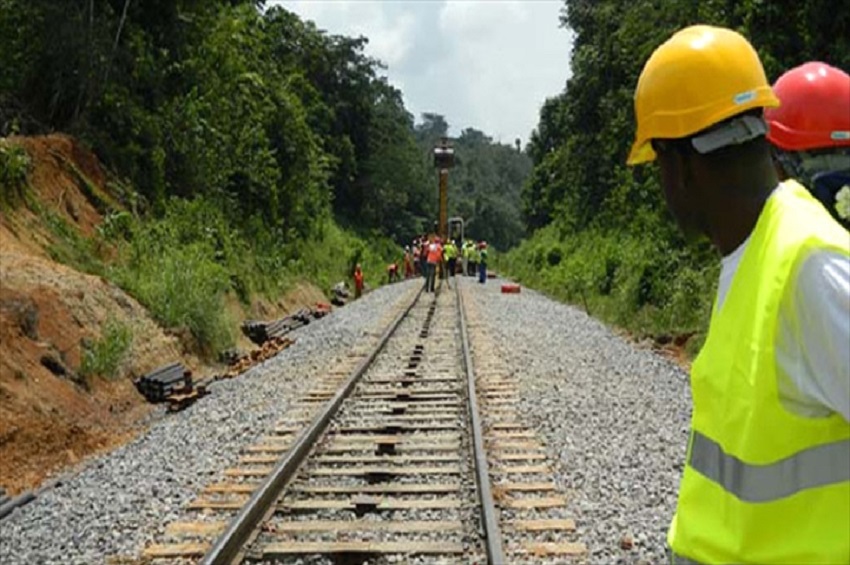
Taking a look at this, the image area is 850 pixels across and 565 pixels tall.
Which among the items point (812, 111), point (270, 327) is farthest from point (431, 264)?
point (812, 111)

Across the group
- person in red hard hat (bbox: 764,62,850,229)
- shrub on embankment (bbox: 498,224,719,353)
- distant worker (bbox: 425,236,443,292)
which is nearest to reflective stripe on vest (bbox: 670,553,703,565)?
person in red hard hat (bbox: 764,62,850,229)

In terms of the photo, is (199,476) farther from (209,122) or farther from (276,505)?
(209,122)

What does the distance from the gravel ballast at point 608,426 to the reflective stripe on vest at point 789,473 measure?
150 inches

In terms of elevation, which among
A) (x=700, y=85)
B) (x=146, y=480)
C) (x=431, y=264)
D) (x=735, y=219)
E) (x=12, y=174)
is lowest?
(x=146, y=480)

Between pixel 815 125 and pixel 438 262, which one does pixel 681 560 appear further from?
pixel 438 262

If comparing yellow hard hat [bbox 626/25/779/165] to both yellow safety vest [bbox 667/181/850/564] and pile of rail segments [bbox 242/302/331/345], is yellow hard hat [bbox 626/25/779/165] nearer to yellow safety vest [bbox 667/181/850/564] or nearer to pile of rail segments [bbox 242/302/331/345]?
yellow safety vest [bbox 667/181/850/564]

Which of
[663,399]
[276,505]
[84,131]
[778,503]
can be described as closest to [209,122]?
[84,131]

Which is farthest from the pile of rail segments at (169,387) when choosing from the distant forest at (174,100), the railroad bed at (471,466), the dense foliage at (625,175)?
the distant forest at (174,100)

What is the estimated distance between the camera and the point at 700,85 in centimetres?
164

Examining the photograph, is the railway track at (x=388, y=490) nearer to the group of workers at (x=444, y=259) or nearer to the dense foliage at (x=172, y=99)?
the dense foliage at (x=172, y=99)

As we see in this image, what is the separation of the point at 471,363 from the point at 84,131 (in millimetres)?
10105

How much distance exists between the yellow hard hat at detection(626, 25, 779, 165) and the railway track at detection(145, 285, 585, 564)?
3627mm

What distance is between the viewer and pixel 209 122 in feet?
79.7

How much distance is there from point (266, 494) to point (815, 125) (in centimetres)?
448
